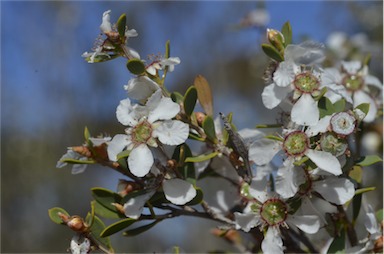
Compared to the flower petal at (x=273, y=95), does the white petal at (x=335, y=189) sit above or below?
below

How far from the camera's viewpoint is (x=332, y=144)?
37.4 inches

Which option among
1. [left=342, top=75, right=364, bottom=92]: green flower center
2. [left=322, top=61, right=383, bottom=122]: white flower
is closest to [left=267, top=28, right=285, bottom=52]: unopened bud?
[left=322, top=61, right=383, bottom=122]: white flower

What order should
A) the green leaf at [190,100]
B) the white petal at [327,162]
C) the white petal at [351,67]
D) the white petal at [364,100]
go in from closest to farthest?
the white petal at [327,162]
the green leaf at [190,100]
the white petal at [364,100]
the white petal at [351,67]

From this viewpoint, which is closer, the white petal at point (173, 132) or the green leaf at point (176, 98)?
the white petal at point (173, 132)

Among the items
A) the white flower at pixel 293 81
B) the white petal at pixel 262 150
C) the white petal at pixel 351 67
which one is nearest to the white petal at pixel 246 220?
the white petal at pixel 262 150

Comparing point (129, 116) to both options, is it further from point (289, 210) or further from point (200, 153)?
point (289, 210)

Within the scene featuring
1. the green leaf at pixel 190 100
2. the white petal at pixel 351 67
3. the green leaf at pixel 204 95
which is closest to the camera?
the green leaf at pixel 190 100

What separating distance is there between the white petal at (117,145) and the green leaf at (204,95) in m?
0.19

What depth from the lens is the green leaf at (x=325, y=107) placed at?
100cm

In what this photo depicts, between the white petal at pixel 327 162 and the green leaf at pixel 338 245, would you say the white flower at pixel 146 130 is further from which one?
the green leaf at pixel 338 245

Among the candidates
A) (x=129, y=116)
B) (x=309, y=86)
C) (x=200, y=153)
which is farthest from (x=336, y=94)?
(x=129, y=116)

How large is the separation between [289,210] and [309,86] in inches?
9.2

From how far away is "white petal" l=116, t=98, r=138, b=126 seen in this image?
1.01 meters

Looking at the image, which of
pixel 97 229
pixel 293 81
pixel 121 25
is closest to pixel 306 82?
pixel 293 81
